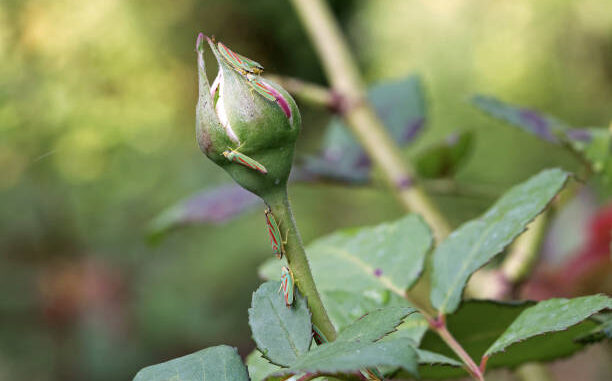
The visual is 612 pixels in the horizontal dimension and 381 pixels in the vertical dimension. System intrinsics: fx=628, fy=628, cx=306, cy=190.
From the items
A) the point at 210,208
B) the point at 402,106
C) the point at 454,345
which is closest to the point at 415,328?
the point at 454,345

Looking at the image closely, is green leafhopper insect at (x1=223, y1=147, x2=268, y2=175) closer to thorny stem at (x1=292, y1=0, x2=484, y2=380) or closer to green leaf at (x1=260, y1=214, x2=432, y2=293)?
green leaf at (x1=260, y1=214, x2=432, y2=293)

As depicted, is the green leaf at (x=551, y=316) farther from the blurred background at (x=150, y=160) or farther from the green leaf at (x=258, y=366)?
the blurred background at (x=150, y=160)

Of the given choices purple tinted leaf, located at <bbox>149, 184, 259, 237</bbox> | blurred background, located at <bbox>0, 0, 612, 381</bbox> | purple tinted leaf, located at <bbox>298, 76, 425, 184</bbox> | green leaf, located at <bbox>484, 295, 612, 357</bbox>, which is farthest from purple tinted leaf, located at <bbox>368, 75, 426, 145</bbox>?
blurred background, located at <bbox>0, 0, 612, 381</bbox>

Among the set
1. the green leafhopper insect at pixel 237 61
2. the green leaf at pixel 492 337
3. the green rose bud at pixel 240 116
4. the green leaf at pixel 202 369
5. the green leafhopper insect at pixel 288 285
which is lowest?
the green leaf at pixel 492 337

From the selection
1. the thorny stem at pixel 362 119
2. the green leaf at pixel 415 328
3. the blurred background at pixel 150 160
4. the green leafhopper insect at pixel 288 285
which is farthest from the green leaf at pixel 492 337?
the blurred background at pixel 150 160

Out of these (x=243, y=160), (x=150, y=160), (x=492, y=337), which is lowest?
(x=492, y=337)

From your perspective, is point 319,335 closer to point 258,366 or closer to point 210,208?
point 258,366
